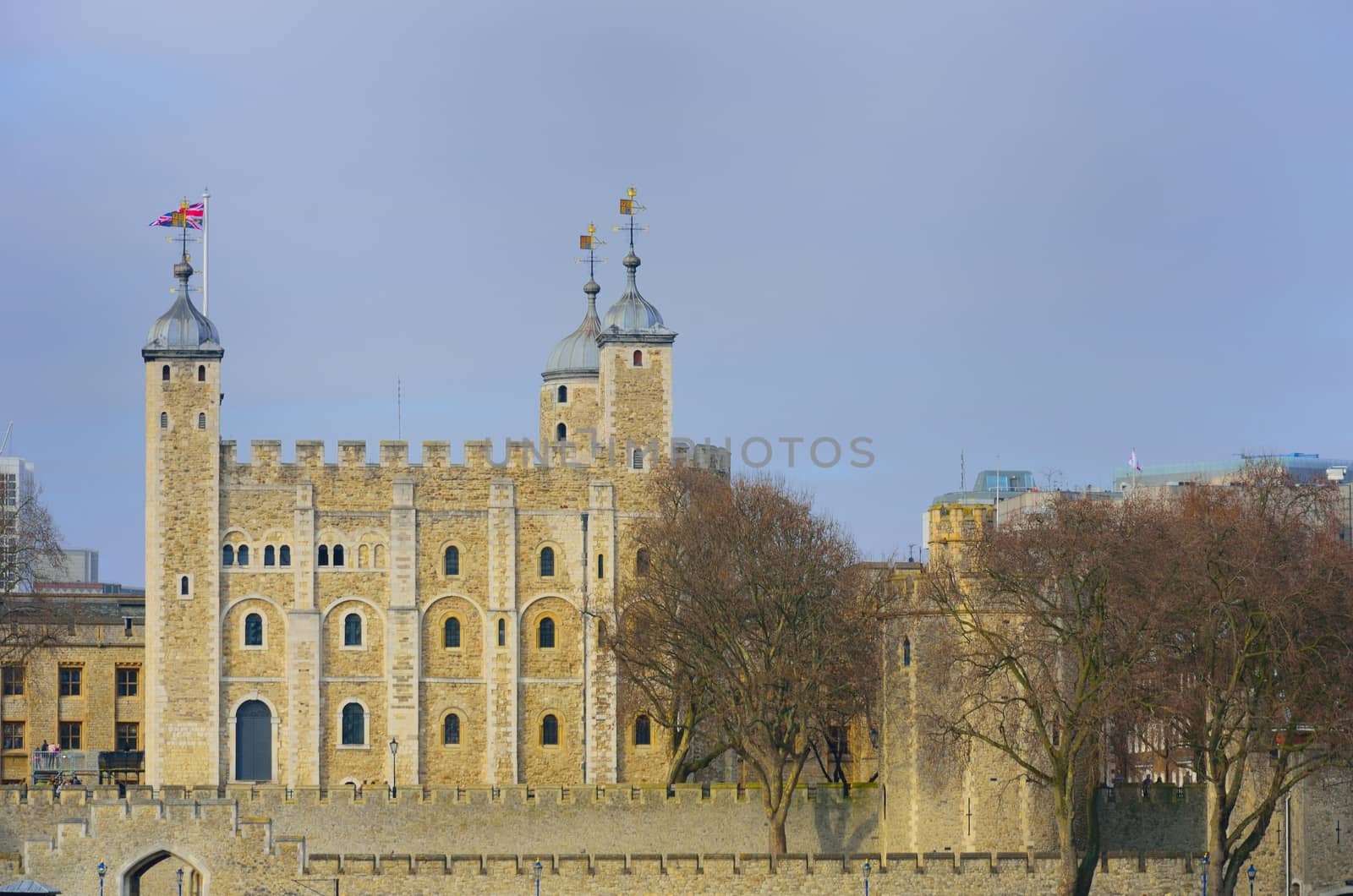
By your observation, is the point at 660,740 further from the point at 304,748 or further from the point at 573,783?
the point at 304,748

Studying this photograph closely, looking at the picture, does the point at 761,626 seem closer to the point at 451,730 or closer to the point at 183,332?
the point at 451,730

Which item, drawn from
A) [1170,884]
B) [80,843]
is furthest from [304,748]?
[1170,884]

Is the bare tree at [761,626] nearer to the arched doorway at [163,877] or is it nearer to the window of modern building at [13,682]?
the arched doorway at [163,877]

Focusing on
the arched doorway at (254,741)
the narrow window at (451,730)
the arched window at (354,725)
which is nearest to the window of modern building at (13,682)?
the arched doorway at (254,741)

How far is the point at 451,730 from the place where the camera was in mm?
92188

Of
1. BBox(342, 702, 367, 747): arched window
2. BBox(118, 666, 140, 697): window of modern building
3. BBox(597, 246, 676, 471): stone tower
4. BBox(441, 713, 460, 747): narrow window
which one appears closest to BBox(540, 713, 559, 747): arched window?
BBox(441, 713, 460, 747): narrow window

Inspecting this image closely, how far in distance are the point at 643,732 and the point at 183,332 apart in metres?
18.7

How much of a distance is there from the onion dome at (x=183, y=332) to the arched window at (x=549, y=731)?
15.1m

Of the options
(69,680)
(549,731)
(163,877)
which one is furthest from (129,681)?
(163,877)

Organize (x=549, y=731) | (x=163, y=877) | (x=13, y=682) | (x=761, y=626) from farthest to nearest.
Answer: (x=13, y=682), (x=549, y=731), (x=761, y=626), (x=163, y=877)

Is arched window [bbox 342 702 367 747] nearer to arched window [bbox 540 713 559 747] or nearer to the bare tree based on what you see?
arched window [bbox 540 713 559 747]

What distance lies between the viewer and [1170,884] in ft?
243

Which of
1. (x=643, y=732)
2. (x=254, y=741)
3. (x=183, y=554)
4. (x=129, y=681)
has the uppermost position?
(x=183, y=554)

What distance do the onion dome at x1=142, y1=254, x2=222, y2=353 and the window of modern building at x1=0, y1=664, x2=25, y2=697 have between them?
1214 cm
